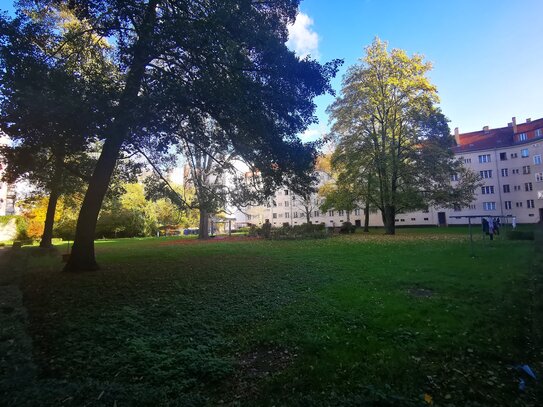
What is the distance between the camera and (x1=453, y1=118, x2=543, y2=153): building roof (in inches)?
2016

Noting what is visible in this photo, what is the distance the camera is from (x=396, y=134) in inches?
1129

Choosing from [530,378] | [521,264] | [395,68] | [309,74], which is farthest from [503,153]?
[530,378]

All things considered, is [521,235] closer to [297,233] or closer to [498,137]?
[297,233]

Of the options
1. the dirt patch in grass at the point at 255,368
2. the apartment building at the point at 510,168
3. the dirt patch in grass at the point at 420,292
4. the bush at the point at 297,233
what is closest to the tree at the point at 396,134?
the bush at the point at 297,233

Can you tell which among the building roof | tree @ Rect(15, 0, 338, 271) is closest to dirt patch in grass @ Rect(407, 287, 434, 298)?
tree @ Rect(15, 0, 338, 271)

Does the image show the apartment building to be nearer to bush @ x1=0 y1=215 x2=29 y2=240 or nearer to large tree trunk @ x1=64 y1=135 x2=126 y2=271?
large tree trunk @ x1=64 y1=135 x2=126 y2=271

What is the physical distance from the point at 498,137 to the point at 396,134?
3933 centimetres

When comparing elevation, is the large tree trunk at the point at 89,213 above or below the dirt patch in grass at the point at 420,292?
above

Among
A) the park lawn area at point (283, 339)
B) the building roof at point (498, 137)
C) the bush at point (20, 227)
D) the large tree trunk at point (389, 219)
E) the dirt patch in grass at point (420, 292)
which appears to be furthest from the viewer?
the building roof at point (498, 137)

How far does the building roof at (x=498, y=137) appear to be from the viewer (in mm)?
51219

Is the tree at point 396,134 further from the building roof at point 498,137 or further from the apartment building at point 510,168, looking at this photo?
the building roof at point 498,137

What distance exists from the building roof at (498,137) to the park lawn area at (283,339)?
54012 mm

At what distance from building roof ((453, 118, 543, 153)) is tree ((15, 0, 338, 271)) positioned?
171 feet

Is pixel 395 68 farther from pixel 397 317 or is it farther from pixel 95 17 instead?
pixel 397 317
